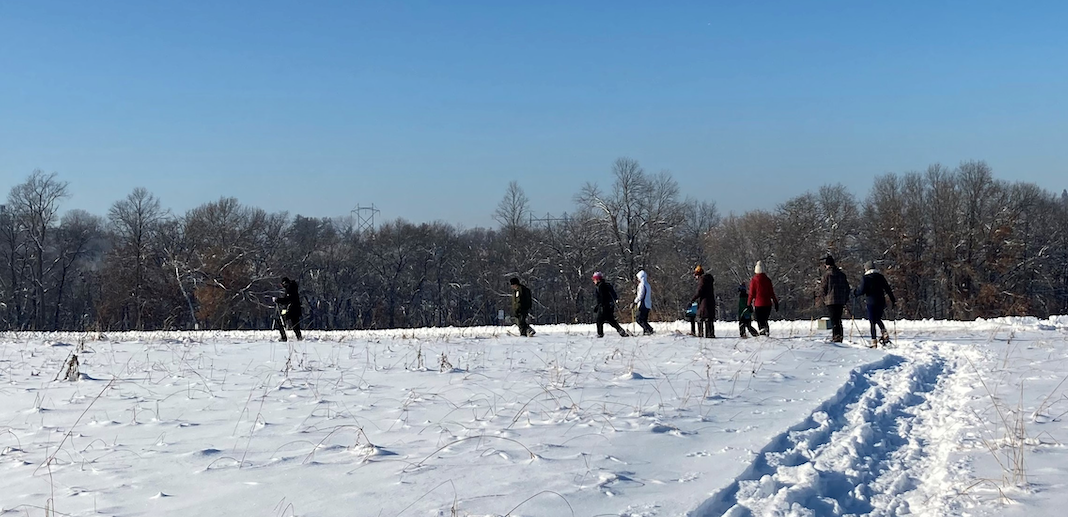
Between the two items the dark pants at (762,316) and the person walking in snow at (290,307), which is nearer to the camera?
the dark pants at (762,316)

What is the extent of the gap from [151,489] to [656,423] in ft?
12.5

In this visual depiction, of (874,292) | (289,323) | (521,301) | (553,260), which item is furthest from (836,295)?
(553,260)

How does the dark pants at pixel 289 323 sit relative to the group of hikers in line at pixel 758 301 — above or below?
below

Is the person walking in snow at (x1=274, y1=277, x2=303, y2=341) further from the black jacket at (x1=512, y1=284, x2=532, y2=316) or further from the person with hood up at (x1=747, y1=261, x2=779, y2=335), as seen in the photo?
the person with hood up at (x1=747, y1=261, x2=779, y2=335)

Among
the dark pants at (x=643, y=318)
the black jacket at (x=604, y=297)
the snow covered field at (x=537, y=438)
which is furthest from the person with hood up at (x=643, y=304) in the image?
the snow covered field at (x=537, y=438)

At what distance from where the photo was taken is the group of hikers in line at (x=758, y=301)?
14.9 metres

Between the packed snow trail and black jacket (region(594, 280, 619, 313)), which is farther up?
black jacket (region(594, 280, 619, 313))

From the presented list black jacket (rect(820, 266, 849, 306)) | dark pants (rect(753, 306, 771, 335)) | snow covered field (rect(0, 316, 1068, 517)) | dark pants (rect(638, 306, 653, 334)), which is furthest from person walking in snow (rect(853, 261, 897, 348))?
dark pants (rect(638, 306, 653, 334))

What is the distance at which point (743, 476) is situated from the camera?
16.5 ft

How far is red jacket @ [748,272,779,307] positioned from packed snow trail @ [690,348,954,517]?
23.9 feet

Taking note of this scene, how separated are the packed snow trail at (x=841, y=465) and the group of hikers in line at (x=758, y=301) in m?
6.77

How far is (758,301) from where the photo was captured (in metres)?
15.8

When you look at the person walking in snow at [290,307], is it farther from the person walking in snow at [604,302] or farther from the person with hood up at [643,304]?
the person with hood up at [643,304]

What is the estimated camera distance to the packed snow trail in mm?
4562
